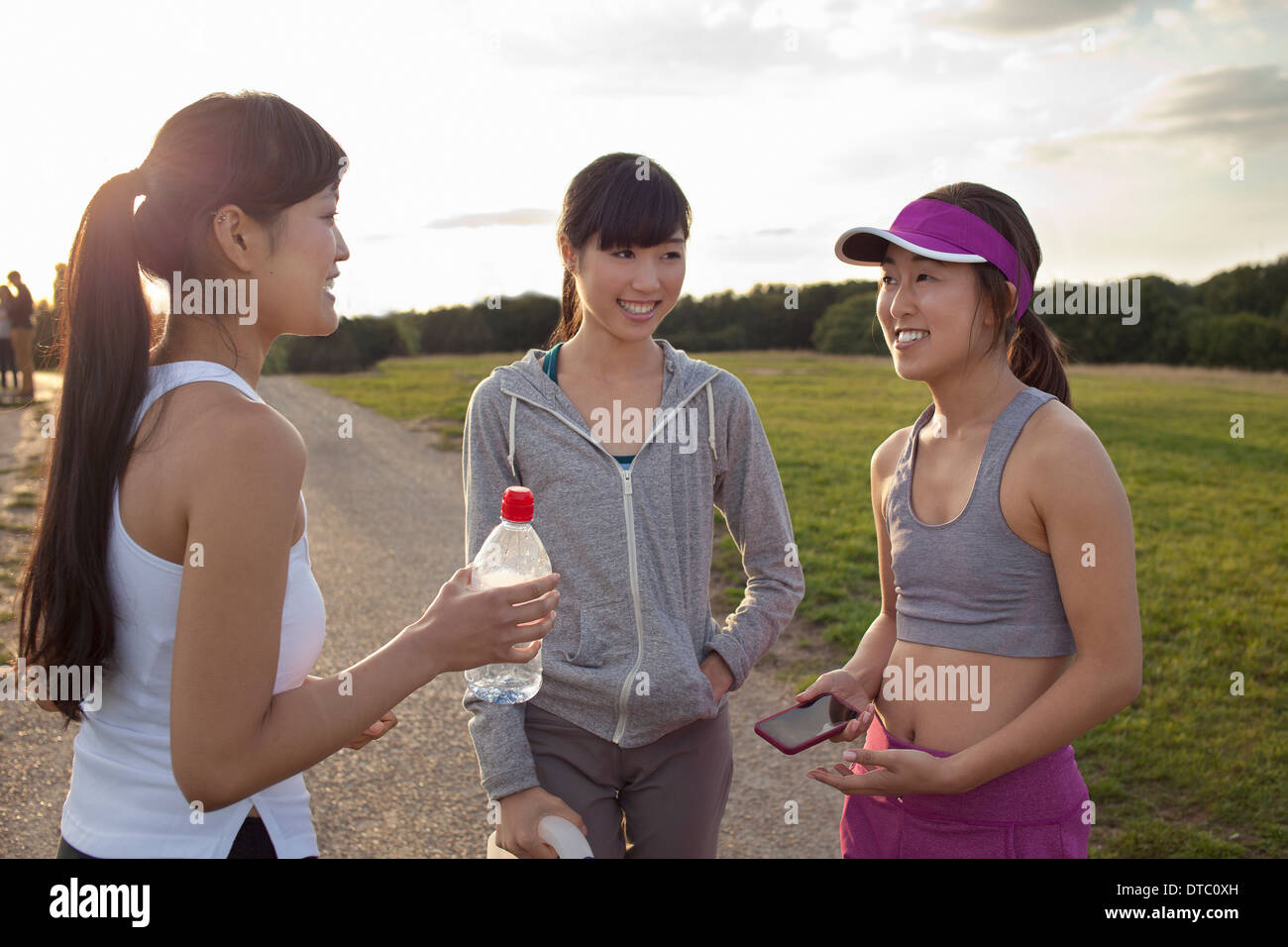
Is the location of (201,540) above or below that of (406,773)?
above

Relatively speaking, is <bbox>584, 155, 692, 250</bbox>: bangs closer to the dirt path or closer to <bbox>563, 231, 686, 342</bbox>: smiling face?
<bbox>563, 231, 686, 342</bbox>: smiling face

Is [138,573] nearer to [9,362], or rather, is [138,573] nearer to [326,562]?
[326,562]

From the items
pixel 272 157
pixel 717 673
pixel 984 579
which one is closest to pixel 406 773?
pixel 717 673

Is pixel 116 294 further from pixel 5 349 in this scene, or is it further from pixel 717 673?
pixel 5 349

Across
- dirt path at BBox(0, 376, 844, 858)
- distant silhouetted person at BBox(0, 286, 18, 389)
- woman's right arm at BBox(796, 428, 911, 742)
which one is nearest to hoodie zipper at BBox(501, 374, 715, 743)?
woman's right arm at BBox(796, 428, 911, 742)

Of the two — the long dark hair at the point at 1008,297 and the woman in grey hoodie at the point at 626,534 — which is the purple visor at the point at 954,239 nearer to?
the long dark hair at the point at 1008,297

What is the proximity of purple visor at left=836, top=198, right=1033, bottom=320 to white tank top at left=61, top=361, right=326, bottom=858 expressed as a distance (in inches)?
63.7

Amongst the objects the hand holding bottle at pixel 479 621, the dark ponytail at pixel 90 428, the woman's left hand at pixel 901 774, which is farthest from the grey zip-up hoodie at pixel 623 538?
the dark ponytail at pixel 90 428

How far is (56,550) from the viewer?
69.7 inches

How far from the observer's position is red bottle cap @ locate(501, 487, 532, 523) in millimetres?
2115

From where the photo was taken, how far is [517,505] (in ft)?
6.95

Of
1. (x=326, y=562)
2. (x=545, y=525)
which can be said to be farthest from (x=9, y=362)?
(x=545, y=525)

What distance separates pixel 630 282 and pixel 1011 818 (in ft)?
→ 5.56
